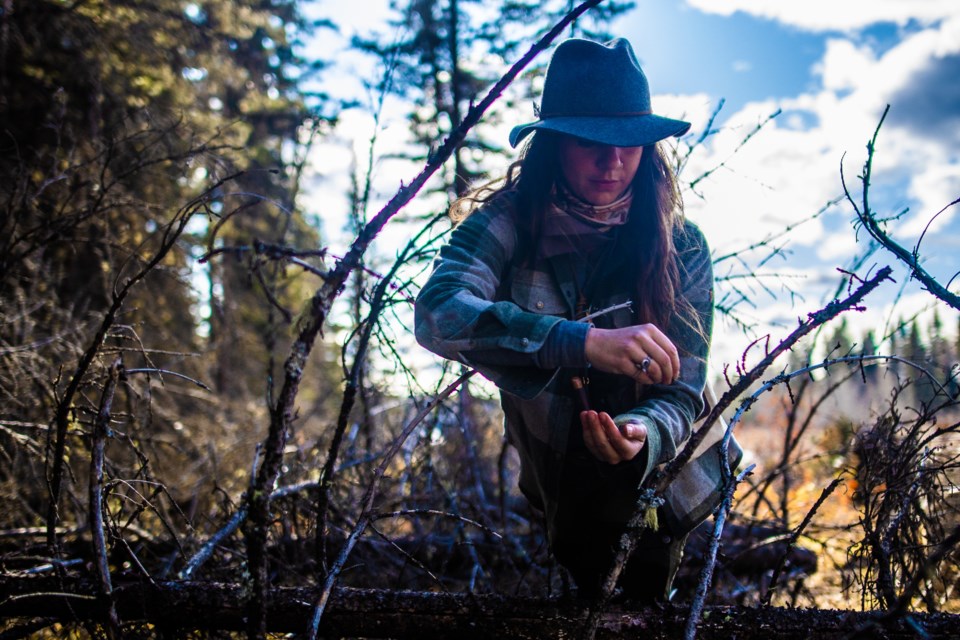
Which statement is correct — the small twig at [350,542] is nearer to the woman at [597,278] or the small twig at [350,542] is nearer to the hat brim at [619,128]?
the woman at [597,278]

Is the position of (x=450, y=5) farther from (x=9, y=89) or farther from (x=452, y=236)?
(x=452, y=236)

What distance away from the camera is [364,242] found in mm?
1490

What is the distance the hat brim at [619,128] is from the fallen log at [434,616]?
1.50 m

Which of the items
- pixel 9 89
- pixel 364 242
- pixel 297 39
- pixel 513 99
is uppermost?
pixel 297 39

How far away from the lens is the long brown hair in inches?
84.1

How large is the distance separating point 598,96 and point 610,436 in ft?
3.95

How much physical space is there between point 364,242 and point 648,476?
3.97 feet

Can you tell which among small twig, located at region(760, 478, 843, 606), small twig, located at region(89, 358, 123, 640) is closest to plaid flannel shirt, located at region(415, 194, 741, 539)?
small twig, located at region(760, 478, 843, 606)

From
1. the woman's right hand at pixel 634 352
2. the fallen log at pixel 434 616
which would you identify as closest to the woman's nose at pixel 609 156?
the woman's right hand at pixel 634 352

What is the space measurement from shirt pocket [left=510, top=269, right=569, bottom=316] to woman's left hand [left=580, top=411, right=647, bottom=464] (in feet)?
1.87

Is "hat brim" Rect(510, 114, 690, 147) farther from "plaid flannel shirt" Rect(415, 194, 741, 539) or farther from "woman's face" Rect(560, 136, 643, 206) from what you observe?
"plaid flannel shirt" Rect(415, 194, 741, 539)

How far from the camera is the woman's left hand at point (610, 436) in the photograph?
5.42 feet

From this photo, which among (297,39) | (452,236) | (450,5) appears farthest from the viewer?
(297,39)

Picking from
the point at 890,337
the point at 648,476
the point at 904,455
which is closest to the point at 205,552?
the point at 648,476
